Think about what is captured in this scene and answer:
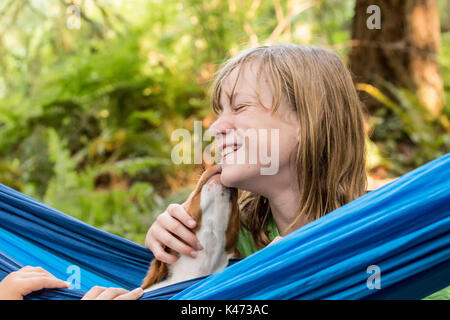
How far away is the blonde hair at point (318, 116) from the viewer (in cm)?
96

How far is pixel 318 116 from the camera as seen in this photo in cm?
96

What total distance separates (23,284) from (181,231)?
0.27 meters

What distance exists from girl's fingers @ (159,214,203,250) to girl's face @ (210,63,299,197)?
11cm

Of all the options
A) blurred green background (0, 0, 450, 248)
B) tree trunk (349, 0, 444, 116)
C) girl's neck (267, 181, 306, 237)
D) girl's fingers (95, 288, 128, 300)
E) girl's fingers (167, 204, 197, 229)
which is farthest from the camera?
tree trunk (349, 0, 444, 116)

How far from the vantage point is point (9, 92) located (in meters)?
4.03

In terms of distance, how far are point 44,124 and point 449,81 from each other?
11.9 ft

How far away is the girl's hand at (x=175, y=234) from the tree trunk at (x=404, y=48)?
9.59 ft

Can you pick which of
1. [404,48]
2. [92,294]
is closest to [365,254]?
[92,294]

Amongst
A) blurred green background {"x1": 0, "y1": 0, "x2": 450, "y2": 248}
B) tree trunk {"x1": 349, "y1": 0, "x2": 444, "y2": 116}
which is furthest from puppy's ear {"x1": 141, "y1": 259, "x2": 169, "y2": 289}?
tree trunk {"x1": 349, "y1": 0, "x2": 444, "y2": 116}

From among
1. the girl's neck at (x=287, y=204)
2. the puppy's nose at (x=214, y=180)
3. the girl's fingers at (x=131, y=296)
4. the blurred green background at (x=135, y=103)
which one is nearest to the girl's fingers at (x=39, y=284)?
the girl's fingers at (x=131, y=296)

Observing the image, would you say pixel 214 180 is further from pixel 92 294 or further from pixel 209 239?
pixel 92 294

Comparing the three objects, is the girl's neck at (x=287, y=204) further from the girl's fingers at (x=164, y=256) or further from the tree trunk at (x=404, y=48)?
the tree trunk at (x=404, y=48)

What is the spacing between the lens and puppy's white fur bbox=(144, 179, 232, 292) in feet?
2.91

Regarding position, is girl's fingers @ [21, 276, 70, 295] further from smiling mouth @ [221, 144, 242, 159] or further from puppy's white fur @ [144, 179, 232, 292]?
smiling mouth @ [221, 144, 242, 159]
